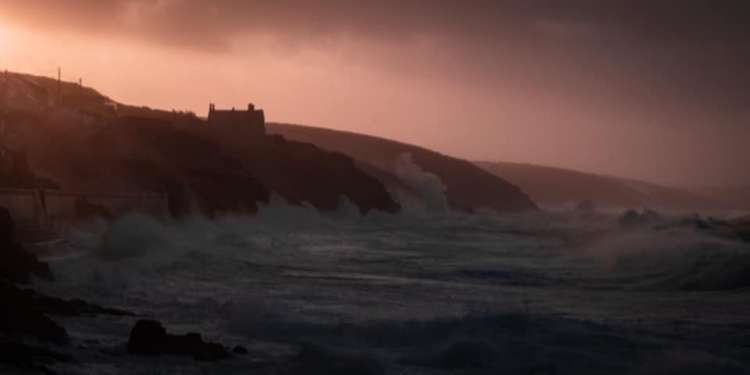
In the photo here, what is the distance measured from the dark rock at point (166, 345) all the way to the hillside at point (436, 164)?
446 ft

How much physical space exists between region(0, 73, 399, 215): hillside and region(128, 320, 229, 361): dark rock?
24371 millimetres

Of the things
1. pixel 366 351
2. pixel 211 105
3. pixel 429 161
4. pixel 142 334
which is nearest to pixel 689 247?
pixel 366 351

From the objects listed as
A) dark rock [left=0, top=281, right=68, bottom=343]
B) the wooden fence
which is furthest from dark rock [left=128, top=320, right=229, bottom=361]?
the wooden fence

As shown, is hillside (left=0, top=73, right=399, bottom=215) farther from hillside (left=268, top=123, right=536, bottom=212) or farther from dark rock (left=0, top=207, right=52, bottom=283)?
hillside (left=268, top=123, right=536, bottom=212)

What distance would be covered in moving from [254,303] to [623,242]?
74.8ft

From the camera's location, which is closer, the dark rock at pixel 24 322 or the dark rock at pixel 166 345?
the dark rock at pixel 166 345

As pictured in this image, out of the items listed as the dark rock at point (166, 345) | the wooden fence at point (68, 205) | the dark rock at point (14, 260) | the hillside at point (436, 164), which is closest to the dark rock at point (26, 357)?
the dark rock at point (166, 345)

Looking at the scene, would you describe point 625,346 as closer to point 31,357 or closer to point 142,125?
point 31,357

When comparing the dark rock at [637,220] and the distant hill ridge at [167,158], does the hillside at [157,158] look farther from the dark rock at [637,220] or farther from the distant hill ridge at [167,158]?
the dark rock at [637,220]

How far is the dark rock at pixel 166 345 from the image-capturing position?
1382cm

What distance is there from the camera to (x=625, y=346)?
15.4 meters

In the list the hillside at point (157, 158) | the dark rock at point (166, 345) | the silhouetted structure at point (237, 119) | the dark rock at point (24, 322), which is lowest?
the dark rock at point (166, 345)

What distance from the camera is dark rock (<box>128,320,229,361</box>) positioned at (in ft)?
45.3

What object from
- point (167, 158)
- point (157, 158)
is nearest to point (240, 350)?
point (157, 158)
